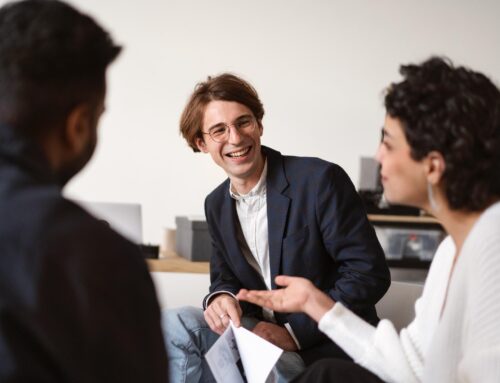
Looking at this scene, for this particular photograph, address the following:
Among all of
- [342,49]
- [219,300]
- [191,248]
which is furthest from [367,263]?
[342,49]

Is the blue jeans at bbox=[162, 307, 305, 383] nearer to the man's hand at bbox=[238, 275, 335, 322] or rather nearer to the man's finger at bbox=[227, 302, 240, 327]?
the man's finger at bbox=[227, 302, 240, 327]

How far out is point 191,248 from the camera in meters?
2.87

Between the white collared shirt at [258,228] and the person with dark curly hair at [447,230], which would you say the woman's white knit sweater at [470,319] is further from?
the white collared shirt at [258,228]

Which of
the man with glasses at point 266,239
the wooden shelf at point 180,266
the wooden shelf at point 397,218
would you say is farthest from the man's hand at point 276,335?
the wooden shelf at point 397,218

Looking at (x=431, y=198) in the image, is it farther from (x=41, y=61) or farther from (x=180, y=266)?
(x=180, y=266)

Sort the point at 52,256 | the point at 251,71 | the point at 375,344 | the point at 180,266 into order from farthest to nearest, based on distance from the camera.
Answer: the point at 251,71 → the point at 180,266 → the point at 375,344 → the point at 52,256

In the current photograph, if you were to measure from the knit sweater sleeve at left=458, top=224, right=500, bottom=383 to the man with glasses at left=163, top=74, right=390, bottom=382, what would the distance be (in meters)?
0.79

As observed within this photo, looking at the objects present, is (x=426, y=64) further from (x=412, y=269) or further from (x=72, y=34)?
(x=412, y=269)

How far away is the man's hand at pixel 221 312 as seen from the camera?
1.98 metres

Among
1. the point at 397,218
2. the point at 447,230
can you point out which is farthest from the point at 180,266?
the point at 447,230

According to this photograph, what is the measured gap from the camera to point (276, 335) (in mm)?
2025

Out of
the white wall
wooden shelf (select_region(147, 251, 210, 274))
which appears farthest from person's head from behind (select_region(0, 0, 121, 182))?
the white wall

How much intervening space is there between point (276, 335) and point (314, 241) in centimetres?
31

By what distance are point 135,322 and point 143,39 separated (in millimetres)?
3234
